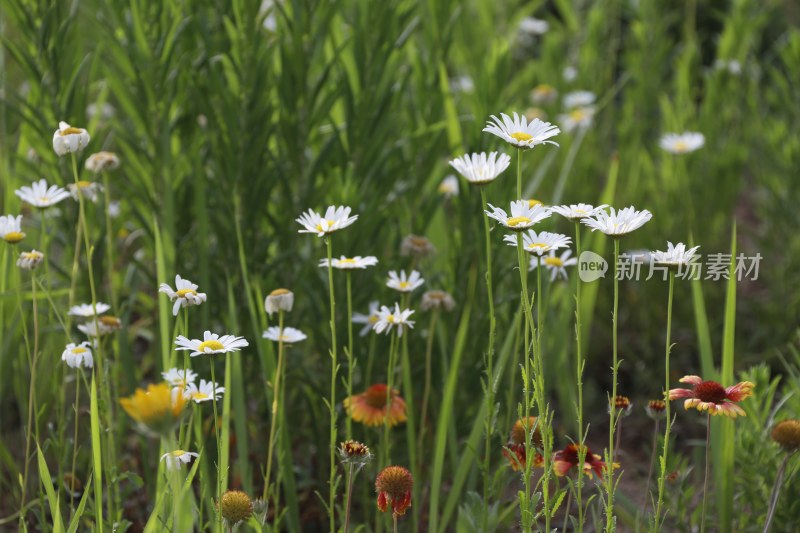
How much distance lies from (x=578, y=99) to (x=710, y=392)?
7.38 ft

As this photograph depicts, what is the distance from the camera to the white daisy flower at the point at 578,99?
363 centimetres

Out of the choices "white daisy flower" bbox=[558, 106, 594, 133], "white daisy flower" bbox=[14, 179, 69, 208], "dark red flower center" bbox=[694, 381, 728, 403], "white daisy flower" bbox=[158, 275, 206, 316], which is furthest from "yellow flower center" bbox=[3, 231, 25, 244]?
"white daisy flower" bbox=[558, 106, 594, 133]

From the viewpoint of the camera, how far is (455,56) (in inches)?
151

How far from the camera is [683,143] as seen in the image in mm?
3209

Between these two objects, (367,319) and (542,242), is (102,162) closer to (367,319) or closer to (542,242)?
(367,319)

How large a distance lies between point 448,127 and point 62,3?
38.0 inches

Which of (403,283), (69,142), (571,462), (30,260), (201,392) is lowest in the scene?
(571,462)

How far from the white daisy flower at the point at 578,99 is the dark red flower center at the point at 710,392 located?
7.24ft

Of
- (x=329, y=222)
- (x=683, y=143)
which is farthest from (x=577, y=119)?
(x=329, y=222)

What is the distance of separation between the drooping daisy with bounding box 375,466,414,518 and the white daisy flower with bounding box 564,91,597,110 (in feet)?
7.87

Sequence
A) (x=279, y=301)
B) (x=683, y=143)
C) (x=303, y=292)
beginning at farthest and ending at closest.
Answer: (x=683, y=143) → (x=303, y=292) → (x=279, y=301)

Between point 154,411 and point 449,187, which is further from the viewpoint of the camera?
point 449,187

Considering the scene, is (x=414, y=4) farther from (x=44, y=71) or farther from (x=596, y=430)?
(x=596, y=430)

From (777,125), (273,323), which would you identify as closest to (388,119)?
(273,323)
